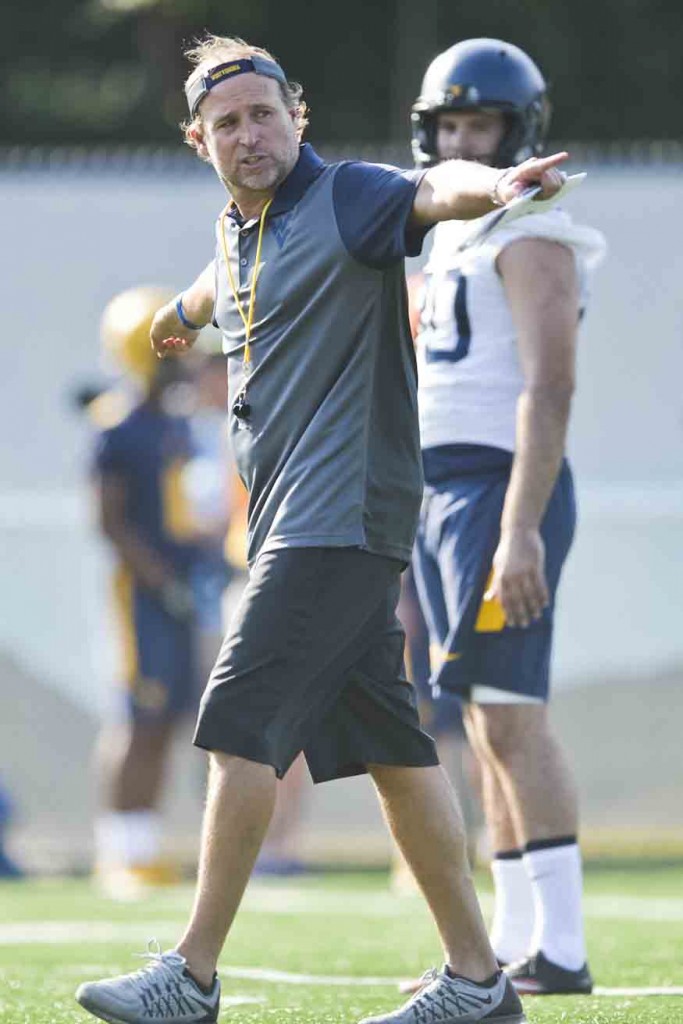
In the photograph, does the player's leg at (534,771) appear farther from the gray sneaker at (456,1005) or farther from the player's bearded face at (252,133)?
the player's bearded face at (252,133)

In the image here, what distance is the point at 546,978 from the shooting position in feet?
17.7

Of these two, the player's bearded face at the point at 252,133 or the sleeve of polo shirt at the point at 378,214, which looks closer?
the sleeve of polo shirt at the point at 378,214

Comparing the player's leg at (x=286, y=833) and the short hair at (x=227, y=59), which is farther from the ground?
the short hair at (x=227, y=59)

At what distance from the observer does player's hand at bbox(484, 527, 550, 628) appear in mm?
5297

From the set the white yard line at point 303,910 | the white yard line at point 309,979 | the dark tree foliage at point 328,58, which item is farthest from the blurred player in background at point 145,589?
the dark tree foliage at point 328,58

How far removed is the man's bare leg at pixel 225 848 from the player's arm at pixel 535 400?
111 cm

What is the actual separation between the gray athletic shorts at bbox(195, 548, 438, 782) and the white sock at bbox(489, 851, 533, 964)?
117cm

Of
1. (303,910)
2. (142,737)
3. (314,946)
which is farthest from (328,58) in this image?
(314,946)

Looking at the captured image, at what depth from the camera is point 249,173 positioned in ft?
15.0

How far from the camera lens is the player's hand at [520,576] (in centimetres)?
530

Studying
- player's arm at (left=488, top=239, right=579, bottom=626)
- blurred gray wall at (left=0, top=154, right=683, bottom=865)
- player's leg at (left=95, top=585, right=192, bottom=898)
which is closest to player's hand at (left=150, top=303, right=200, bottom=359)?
player's arm at (left=488, top=239, right=579, bottom=626)

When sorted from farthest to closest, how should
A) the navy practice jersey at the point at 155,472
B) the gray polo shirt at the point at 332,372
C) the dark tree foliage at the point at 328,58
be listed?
the dark tree foliage at the point at 328,58, the navy practice jersey at the point at 155,472, the gray polo shirt at the point at 332,372

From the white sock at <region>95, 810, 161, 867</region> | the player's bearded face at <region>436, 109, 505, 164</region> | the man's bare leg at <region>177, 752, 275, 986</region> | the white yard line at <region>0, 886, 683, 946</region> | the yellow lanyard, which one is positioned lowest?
the white sock at <region>95, 810, 161, 867</region>

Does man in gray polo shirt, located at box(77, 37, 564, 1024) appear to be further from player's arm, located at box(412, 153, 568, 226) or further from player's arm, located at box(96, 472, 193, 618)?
player's arm, located at box(96, 472, 193, 618)
